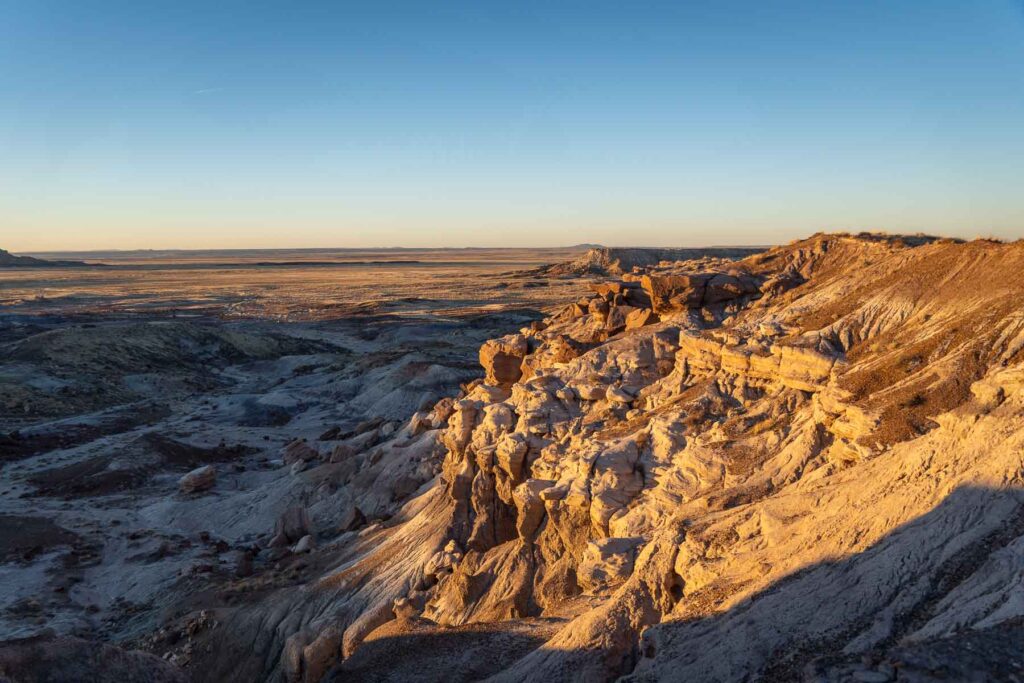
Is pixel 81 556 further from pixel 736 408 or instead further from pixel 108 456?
pixel 736 408

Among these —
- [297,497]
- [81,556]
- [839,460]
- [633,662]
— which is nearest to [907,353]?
[839,460]

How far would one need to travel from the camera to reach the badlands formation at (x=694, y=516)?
24.3 feet

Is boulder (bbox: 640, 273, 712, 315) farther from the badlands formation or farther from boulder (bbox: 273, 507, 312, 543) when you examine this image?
boulder (bbox: 273, 507, 312, 543)

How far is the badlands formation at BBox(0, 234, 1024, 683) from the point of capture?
24.3 feet

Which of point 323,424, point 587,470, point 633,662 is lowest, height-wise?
point 323,424

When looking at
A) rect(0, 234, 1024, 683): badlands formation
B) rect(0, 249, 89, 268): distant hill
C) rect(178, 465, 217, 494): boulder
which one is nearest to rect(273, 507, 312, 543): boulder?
rect(0, 234, 1024, 683): badlands formation

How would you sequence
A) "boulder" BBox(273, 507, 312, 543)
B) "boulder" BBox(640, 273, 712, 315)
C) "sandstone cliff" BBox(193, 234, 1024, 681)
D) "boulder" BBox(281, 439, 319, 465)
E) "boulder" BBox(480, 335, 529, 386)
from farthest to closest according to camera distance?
"boulder" BBox(281, 439, 319, 465) → "boulder" BBox(273, 507, 312, 543) → "boulder" BBox(480, 335, 529, 386) → "boulder" BBox(640, 273, 712, 315) → "sandstone cliff" BBox(193, 234, 1024, 681)

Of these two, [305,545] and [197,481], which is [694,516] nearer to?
[305,545]

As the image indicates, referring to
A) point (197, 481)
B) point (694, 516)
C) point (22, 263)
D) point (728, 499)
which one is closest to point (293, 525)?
point (197, 481)

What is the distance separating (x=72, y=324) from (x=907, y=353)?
3088 inches

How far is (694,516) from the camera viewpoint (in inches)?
414

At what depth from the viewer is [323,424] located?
3669 centimetres

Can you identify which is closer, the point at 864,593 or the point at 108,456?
the point at 864,593

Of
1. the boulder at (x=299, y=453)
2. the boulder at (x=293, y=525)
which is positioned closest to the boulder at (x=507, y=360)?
the boulder at (x=293, y=525)
